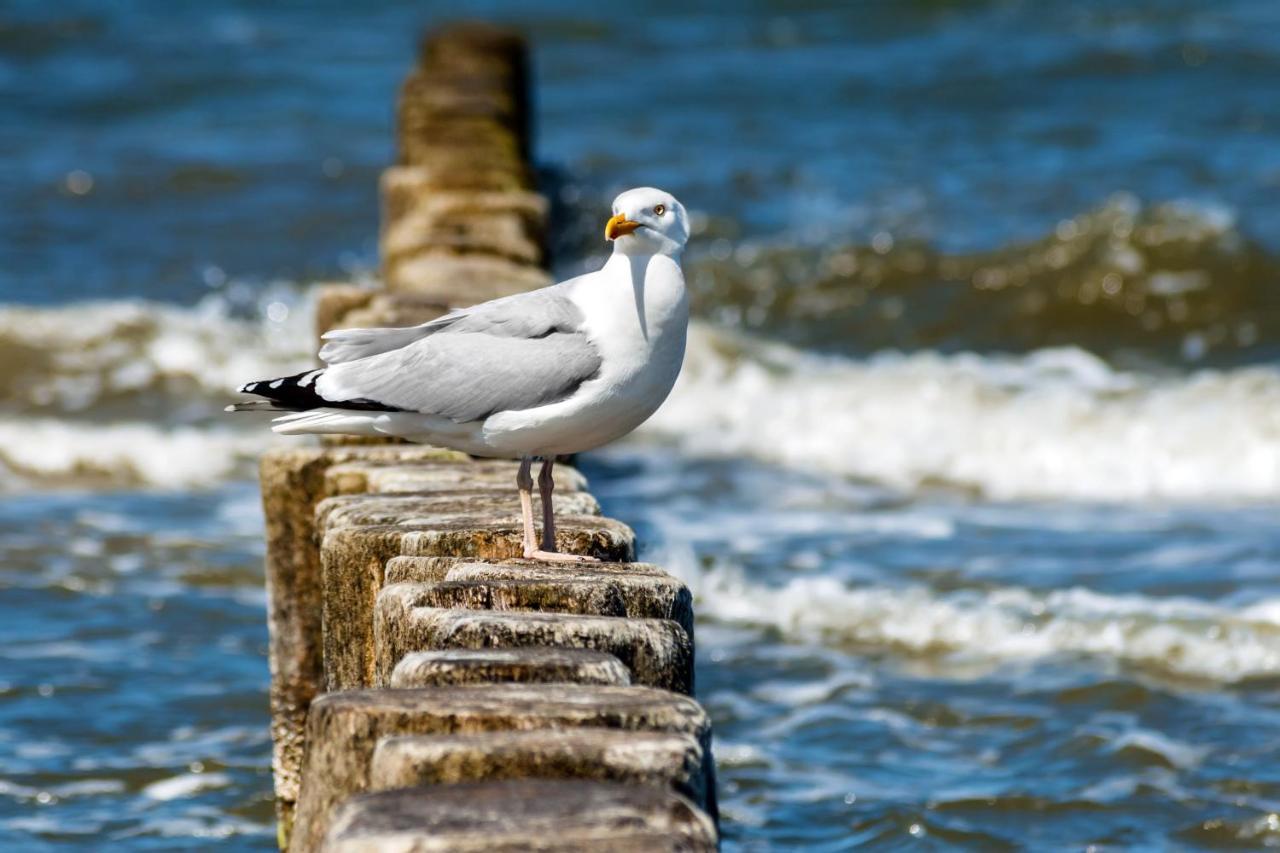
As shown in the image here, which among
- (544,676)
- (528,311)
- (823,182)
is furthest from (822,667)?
(823,182)

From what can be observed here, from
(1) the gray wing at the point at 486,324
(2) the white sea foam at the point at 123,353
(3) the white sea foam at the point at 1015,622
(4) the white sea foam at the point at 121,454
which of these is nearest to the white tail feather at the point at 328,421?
(1) the gray wing at the point at 486,324

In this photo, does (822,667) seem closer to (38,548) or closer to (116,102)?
(38,548)

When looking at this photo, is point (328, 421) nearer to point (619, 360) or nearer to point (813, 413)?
point (619, 360)

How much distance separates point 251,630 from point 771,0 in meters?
17.3

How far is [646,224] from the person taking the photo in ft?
12.6

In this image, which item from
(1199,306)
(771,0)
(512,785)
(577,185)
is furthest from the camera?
(771,0)

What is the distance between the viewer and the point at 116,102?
18656mm

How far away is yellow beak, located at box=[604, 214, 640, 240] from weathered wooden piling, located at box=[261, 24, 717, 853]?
1.95ft

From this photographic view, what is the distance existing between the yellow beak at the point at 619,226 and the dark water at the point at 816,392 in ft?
5.92

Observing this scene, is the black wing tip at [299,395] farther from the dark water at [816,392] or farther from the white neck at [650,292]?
the dark water at [816,392]

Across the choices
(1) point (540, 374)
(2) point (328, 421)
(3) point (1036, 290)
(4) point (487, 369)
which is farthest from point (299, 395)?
(3) point (1036, 290)

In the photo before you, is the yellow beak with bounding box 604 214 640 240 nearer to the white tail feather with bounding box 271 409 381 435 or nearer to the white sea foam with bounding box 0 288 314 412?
the white tail feather with bounding box 271 409 381 435

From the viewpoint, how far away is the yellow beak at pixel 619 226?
3.77m

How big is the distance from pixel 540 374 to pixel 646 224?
1.24 ft
